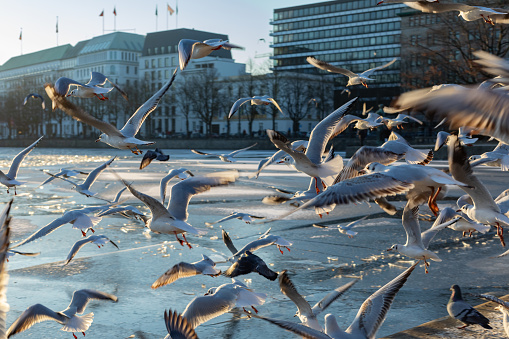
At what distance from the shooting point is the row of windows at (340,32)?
347ft

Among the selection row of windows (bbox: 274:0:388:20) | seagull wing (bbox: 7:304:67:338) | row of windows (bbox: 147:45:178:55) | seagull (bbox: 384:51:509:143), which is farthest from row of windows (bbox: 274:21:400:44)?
seagull wing (bbox: 7:304:67:338)

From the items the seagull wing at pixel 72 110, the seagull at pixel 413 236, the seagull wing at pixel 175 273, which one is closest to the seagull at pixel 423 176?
the seagull at pixel 413 236

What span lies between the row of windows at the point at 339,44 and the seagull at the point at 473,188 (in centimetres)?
10068

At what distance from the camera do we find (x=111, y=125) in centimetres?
736

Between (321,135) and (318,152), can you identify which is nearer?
(318,152)

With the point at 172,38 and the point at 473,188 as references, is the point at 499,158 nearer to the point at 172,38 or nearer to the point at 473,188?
the point at 473,188

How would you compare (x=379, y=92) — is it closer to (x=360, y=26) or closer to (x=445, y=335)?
(x=360, y=26)

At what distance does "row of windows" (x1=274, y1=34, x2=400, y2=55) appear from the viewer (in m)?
106

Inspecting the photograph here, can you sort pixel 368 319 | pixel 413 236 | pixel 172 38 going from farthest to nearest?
pixel 172 38 < pixel 413 236 < pixel 368 319

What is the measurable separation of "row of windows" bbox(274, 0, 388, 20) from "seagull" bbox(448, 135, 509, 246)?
109m

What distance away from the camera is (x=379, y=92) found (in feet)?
257

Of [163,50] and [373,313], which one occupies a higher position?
[163,50]

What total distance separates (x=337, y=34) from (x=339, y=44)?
196 cm

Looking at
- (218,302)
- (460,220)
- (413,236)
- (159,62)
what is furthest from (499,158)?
(159,62)
